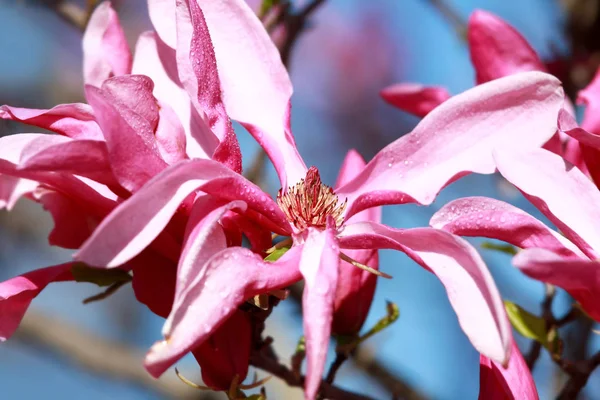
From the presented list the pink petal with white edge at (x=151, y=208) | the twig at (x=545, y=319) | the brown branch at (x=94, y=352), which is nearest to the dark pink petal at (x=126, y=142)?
the pink petal with white edge at (x=151, y=208)

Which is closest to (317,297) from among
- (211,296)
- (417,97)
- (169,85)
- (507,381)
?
(211,296)

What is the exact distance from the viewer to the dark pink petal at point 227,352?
25.2 inches

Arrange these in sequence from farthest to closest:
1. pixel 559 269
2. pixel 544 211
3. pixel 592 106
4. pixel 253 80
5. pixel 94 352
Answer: pixel 94 352 → pixel 592 106 → pixel 253 80 → pixel 544 211 → pixel 559 269

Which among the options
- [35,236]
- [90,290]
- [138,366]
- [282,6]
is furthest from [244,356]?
[90,290]

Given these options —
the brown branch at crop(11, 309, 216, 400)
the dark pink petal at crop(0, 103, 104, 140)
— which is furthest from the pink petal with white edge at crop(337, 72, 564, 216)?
the brown branch at crop(11, 309, 216, 400)

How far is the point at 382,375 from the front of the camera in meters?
1.24

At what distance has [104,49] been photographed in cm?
78

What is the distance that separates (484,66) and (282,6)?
37 cm

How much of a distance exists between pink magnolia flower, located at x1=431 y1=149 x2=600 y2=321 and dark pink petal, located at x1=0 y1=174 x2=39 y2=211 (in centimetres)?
35

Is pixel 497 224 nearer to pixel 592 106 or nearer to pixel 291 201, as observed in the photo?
pixel 291 201

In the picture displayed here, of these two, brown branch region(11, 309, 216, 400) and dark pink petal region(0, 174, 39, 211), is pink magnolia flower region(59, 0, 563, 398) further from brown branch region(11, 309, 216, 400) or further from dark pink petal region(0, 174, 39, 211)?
brown branch region(11, 309, 216, 400)

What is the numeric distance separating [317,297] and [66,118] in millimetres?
246

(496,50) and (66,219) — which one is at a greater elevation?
(496,50)

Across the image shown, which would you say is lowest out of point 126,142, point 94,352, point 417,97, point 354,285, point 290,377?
point 94,352
